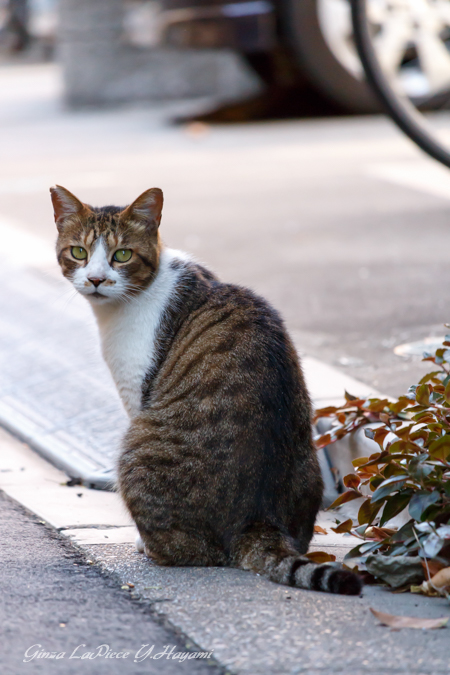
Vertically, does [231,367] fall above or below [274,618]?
above

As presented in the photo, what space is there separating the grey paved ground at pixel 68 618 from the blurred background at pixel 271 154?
165cm

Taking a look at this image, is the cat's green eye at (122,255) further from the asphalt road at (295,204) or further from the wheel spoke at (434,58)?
the wheel spoke at (434,58)

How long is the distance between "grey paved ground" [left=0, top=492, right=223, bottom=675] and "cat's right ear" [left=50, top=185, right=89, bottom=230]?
1.08 meters

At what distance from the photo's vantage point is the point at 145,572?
2.57 metres

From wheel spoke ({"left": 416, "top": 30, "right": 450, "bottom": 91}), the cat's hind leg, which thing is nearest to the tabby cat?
the cat's hind leg

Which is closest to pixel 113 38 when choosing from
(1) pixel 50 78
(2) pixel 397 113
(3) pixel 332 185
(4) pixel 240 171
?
(1) pixel 50 78

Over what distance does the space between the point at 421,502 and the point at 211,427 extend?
61 cm

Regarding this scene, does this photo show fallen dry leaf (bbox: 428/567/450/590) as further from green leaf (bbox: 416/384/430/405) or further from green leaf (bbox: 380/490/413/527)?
green leaf (bbox: 416/384/430/405)

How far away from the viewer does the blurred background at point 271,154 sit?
501cm

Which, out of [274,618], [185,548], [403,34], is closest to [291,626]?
[274,618]

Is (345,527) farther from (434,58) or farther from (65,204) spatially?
(434,58)

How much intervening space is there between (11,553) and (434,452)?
1264 millimetres

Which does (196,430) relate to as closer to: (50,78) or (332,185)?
(332,185)

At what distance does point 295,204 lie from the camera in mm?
6805
